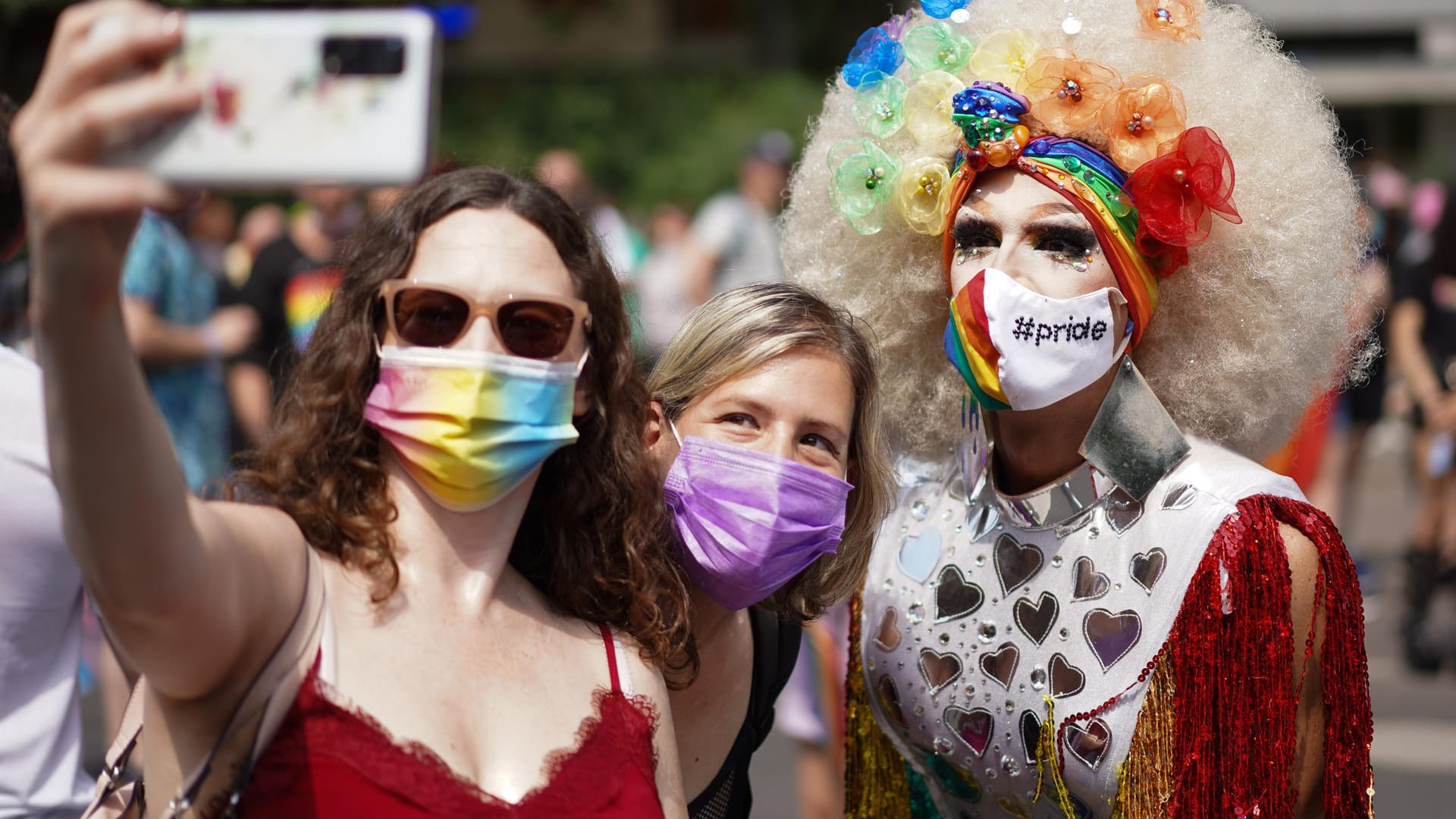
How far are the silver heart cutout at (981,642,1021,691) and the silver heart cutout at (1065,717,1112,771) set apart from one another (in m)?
0.14

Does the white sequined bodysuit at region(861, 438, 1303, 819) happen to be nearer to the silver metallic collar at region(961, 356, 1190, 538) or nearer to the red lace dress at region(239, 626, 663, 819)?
the silver metallic collar at region(961, 356, 1190, 538)

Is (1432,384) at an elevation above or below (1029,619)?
below

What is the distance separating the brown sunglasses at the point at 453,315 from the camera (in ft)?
6.15

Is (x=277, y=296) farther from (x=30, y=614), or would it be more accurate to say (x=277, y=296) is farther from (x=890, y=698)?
(x=890, y=698)

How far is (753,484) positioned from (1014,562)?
0.57 metres

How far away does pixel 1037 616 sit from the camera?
8.26 feet

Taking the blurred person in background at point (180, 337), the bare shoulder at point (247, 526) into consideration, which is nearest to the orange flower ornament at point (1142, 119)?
the bare shoulder at point (247, 526)

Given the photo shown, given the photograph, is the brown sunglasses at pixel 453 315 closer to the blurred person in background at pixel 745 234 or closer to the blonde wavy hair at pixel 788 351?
the blonde wavy hair at pixel 788 351

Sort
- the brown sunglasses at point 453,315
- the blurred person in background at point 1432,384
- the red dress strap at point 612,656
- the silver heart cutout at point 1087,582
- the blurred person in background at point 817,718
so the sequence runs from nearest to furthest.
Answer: the brown sunglasses at point 453,315 < the red dress strap at point 612,656 < the silver heart cutout at point 1087,582 < the blurred person in background at point 817,718 < the blurred person in background at point 1432,384

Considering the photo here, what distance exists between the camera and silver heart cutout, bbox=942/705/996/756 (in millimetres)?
2533

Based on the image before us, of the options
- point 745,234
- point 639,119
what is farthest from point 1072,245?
point 639,119

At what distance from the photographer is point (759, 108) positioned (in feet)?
66.5

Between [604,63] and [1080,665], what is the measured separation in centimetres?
2212

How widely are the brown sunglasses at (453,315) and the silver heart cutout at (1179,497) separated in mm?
1132
